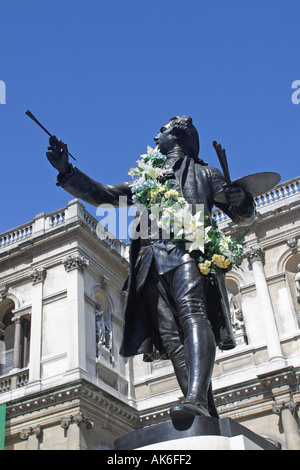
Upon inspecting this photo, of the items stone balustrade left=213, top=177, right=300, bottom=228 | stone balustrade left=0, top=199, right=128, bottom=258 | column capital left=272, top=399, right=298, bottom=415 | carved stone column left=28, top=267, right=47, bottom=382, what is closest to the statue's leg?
column capital left=272, top=399, right=298, bottom=415

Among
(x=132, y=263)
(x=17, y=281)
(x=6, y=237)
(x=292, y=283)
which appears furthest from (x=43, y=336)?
(x=132, y=263)

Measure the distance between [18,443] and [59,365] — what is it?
2.19m

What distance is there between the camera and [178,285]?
3.41 meters

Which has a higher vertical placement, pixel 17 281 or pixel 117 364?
pixel 17 281

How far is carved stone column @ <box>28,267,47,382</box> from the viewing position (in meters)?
15.8

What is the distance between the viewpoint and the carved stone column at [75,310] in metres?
15.4

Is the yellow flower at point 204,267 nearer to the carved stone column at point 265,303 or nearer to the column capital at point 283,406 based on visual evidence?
the column capital at point 283,406

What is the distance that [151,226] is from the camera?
3.83 meters

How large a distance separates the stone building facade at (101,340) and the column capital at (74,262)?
32mm

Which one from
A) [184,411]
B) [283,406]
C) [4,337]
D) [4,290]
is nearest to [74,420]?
[283,406]

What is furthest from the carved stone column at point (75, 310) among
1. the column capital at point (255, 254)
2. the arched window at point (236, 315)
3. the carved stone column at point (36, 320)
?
the column capital at point (255, 254)

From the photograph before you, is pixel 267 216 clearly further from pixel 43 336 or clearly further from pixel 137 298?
pixel 137 298
